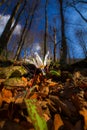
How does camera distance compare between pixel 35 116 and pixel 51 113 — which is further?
pixel 51 113

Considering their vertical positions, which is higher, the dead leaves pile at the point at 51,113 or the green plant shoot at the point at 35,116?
the green plant shoot at the point at 35,116

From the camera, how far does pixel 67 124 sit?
3.29ft

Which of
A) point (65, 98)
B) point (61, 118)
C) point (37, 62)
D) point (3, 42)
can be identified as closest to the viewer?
point (61, 118)

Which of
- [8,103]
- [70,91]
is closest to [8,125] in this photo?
[8,103]

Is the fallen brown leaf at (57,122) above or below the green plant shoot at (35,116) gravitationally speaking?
below

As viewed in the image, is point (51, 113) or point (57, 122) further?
point (51, 113)

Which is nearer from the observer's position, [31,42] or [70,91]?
[70,91]

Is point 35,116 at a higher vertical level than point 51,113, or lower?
higher

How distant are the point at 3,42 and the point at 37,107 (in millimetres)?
8577

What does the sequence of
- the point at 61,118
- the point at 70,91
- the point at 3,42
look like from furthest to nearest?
the point at 3,42
the point at 70,91
the point at 61,118

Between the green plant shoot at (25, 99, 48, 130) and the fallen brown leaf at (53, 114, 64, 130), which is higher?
the green plant shoot at (25, 99, 48, 130)

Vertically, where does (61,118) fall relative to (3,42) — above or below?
above

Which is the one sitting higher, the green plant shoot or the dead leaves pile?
the green plant shoot

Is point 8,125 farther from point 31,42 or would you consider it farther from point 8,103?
point 31,42
